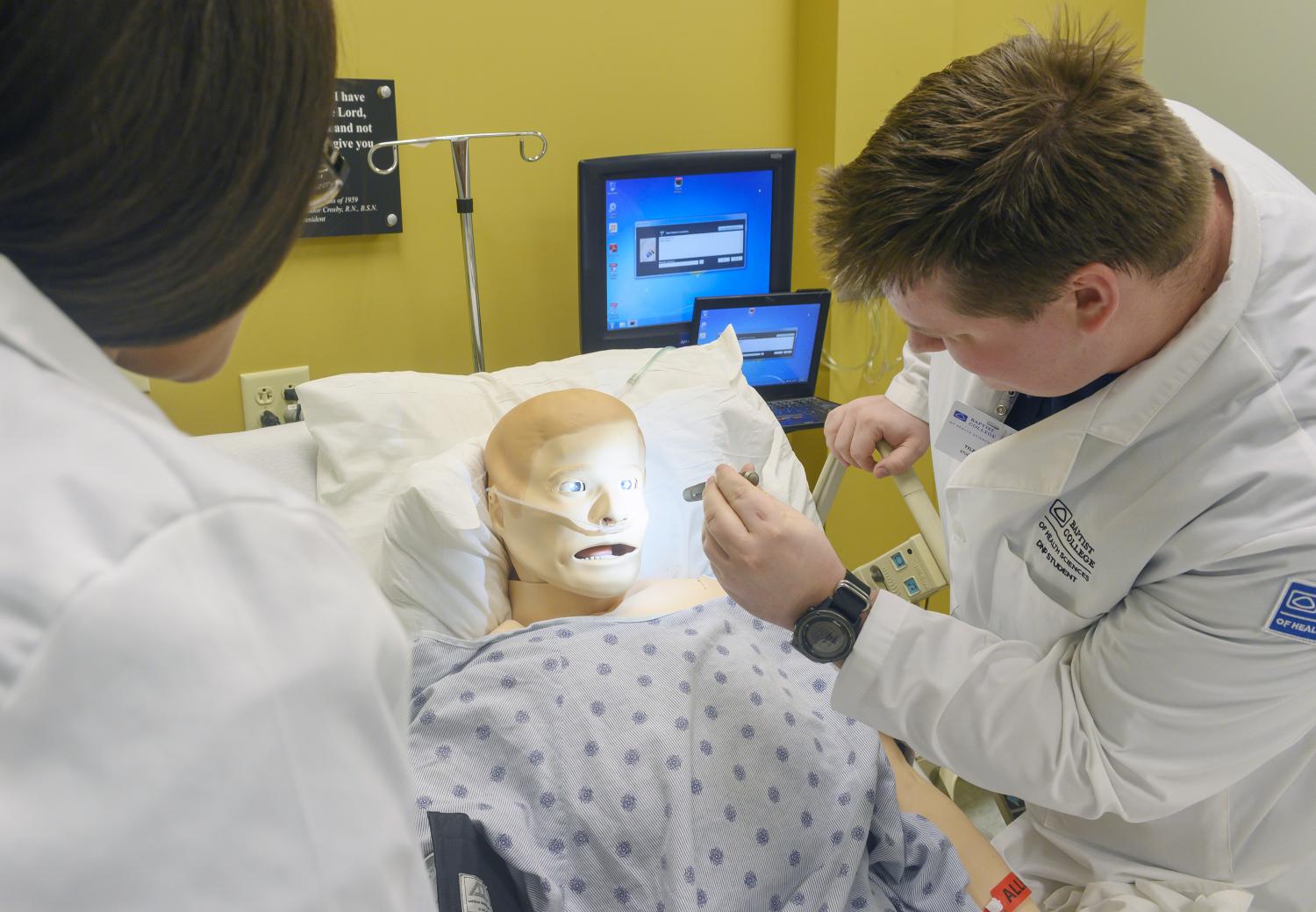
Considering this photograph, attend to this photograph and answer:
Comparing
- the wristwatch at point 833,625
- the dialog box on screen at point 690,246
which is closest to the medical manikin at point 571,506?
the wristwatch at point 833,625

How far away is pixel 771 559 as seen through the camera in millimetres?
1307

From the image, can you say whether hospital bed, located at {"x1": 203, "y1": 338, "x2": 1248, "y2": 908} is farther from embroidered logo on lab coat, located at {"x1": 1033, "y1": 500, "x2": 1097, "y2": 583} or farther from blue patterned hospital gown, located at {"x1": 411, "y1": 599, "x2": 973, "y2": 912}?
embroidered logo on lab coat, located at {"x1": 1033, "y1": 500, "x2": 1097, "y2": 583}

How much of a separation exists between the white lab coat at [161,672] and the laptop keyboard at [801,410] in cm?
193

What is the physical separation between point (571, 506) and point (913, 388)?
0.68m

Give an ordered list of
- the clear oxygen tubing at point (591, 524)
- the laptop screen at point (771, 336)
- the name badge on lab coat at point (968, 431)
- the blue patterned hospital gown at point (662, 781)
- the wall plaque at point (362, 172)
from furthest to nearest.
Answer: the laptop screen at point (771, 336) → the wall plaque at point (362, 172) → the clear oxygen tubing at point (591, 524) → the name badge on lab coat at point (968, 431) → the blue patterned hospital gown at point (662, 781)

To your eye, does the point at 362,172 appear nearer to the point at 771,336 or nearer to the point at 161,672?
the point at 771,336

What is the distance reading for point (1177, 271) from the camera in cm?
116

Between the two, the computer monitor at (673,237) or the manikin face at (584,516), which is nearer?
the manikin face at (584,516)

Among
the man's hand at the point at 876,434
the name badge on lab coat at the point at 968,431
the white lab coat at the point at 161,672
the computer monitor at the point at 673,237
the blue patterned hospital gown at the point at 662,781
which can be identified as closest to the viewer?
the white lab coat at the point at 161,672

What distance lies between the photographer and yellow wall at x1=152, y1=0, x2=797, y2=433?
7.59 ft

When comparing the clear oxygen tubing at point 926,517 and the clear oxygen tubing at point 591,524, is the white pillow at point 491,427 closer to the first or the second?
the clear oxygen tubing at point 591,524

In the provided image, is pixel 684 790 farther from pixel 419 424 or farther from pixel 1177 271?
pixel 419 424

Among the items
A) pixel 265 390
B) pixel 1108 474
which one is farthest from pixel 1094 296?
pixel 265 390

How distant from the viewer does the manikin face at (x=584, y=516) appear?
171 cm
